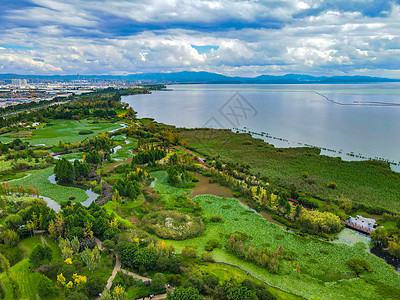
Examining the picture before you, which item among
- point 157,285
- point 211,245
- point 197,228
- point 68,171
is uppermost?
point 68,171

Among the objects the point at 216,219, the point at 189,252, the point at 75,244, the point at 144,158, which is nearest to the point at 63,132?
the point at 144,158

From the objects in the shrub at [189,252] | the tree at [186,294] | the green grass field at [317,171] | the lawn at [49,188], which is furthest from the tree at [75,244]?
the green grass field at [317,171]

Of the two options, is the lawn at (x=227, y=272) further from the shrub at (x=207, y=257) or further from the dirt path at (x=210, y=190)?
the dirt path at (x=210, y=190)

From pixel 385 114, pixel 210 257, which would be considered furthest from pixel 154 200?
pixel 385 114

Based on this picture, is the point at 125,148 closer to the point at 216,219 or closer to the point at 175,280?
the point at 216,219

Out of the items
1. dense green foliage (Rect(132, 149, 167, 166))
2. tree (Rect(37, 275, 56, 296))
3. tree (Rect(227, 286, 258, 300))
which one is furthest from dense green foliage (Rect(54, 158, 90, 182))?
tree (Rect(227, 286, 258, 300))
